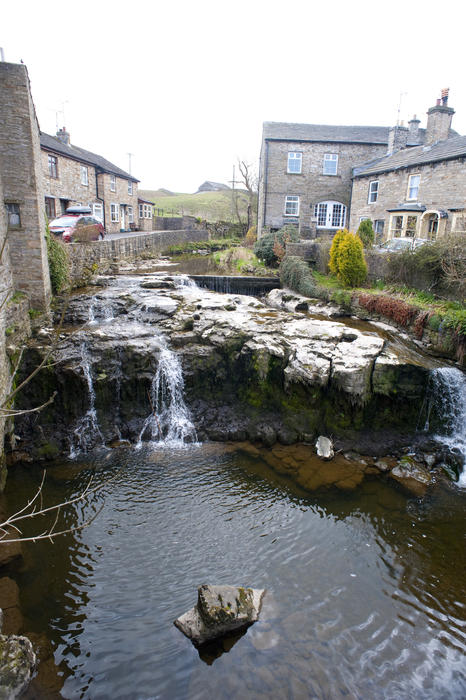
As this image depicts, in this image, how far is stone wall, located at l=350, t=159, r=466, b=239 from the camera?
22.1 m

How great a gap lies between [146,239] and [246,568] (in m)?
25.9

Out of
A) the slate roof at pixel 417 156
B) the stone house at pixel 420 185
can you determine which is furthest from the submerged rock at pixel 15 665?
the slate roof at pixel 417 156

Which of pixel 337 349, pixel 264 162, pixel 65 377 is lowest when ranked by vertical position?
pixel 65 377

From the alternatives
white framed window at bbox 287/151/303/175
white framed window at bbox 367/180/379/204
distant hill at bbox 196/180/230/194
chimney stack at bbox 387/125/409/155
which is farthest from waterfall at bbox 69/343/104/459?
distant hill at bbox 196/180/230/194

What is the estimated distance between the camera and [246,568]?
22.4 feet

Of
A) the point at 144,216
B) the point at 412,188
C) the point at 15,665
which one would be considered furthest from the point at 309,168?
the point at 15,665

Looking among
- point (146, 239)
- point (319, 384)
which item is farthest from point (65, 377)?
point (146, 239)

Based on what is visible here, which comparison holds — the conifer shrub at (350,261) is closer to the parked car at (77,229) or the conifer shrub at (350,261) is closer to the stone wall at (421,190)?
the stone wall at (421,190)

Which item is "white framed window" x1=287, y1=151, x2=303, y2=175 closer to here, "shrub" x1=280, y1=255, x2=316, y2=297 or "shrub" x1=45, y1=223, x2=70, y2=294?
"shrub" x1=280, y1=255, x2=316, y2=297

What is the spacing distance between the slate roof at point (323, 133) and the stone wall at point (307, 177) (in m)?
0.38

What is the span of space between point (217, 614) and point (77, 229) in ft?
60.6

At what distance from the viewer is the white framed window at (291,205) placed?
32.7m

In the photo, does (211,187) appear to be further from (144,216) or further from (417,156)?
(417,156)

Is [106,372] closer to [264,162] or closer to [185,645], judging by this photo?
[185,645]
